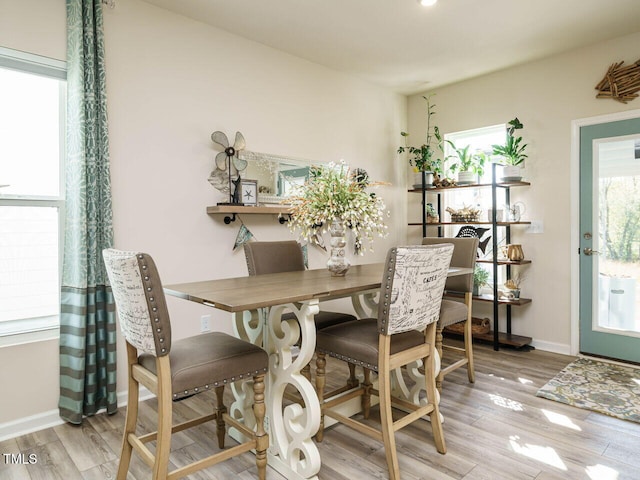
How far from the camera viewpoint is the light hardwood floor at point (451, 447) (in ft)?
6.35

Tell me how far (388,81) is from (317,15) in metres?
1.60

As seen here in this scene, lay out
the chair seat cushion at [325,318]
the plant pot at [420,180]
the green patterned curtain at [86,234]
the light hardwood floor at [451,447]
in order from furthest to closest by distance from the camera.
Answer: the plant pot at [420,180], the chair seat cushion at [325,318], the green patterned curtain at [86,234], the light hardwood floor at [451,447]

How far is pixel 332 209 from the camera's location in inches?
89.1

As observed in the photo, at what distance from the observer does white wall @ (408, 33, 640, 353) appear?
3602 millimetres

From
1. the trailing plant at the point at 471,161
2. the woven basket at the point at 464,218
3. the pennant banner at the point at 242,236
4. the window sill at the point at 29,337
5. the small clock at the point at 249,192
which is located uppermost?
the trailing plant at the point at 471,161

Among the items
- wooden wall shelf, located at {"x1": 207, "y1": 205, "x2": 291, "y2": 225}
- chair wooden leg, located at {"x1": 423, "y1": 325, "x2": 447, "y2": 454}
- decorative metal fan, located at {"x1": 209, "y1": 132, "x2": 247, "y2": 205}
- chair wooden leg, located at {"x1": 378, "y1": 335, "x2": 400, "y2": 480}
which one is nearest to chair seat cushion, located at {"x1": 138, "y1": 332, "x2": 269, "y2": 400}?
chair wooden leg, located at {"x1": 378, "y1": 335, "x2": 400, "y2": 480}

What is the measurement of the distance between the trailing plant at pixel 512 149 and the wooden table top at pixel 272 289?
185 cm

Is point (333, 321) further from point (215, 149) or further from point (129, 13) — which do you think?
point (129, 13)

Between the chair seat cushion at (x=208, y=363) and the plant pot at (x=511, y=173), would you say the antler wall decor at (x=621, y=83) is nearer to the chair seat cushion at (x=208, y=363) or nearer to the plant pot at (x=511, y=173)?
the plant pot at (x=511, y=173)

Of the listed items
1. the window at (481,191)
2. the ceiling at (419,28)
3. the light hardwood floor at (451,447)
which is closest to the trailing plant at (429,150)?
the window at (481,191)

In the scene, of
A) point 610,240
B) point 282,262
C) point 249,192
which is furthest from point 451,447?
point 610,240

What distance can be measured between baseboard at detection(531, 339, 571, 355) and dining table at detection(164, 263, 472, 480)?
8.41 feet

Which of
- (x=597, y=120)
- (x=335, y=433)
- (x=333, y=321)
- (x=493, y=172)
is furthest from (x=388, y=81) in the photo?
(x=335, y=433)

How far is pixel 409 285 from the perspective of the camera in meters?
1.88
